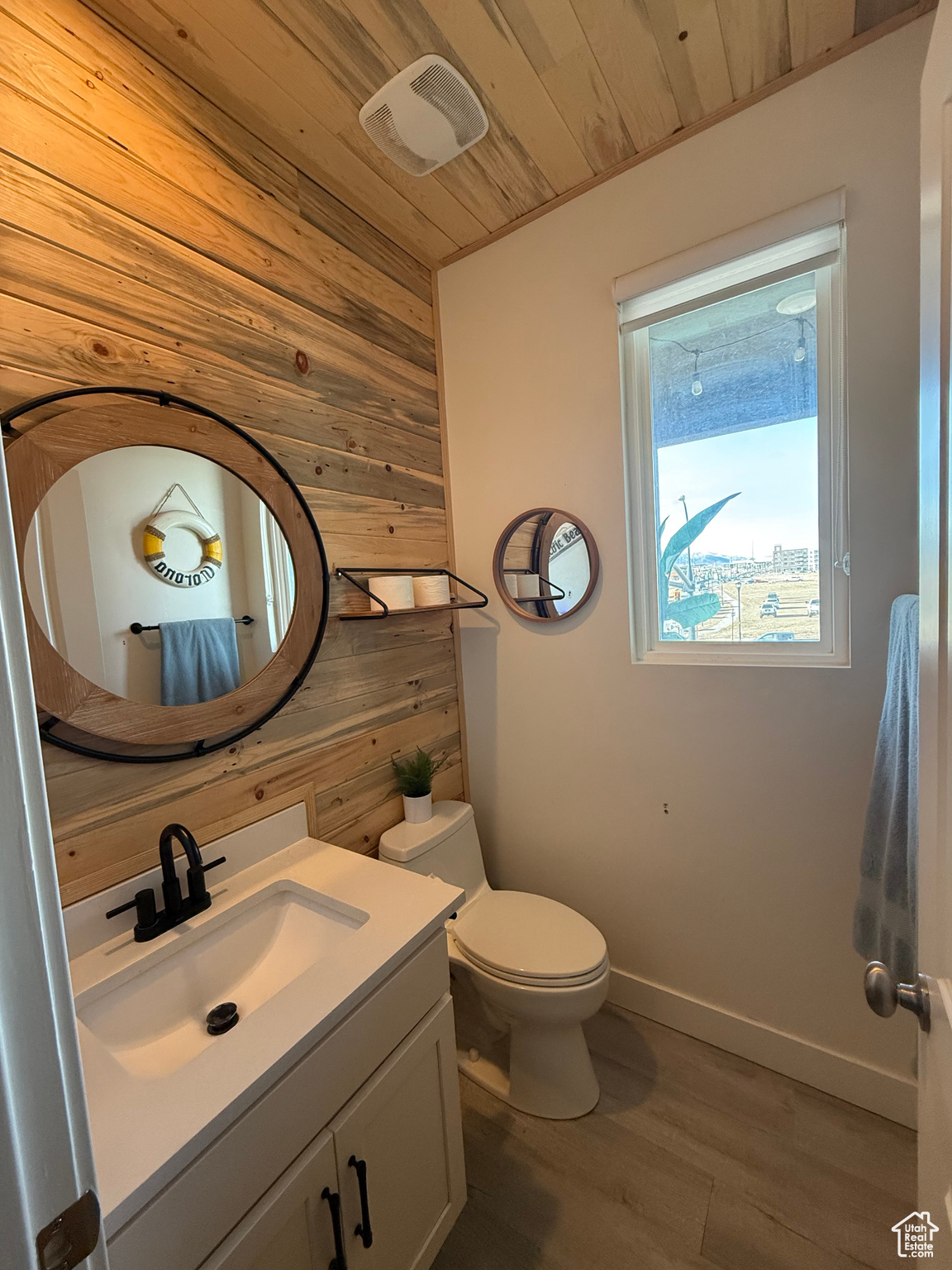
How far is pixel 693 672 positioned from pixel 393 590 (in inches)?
36.1

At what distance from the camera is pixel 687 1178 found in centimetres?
130

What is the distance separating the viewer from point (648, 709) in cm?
166

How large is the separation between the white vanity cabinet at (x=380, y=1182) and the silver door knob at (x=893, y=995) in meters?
0.79

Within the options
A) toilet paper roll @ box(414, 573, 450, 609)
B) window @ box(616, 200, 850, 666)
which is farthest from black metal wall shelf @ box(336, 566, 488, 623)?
window @ box(616, 200, 850, 666)

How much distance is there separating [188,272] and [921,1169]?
2018mm

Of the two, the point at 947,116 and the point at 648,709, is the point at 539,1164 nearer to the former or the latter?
the point at 648,709

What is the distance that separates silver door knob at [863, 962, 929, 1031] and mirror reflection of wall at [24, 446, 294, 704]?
1.25 meters

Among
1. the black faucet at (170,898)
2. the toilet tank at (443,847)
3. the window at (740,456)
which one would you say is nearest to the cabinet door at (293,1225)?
the black faucet at (170,898)

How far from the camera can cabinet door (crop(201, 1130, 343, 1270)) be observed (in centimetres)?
72

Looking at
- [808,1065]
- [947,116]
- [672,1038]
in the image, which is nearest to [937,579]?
[947,116]

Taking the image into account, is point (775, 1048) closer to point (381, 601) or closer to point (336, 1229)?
point (336, 1229)

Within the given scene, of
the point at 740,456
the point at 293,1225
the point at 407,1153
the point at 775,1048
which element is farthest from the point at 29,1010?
the point at 775,1048

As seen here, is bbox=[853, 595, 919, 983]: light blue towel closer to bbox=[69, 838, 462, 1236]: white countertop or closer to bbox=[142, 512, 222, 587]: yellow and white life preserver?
bbox=[69, 838, 462, 1236]: white countertop

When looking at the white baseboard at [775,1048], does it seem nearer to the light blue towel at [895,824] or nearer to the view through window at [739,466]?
the light blue towel at [895,824]
